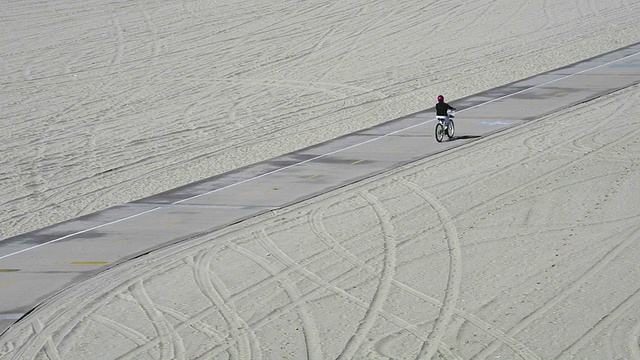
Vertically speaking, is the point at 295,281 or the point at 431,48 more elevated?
the point at 431,48

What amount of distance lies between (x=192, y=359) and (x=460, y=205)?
748 centimetres

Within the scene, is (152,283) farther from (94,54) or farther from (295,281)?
(94,54)

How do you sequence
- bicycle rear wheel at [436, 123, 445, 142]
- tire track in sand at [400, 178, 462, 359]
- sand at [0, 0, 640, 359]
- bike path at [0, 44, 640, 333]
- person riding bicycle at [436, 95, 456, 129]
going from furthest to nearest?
bicycle rear wheel at [436, 123, 445, 142], person riding bicycle at [436, 95, 456, 129], bike path at [0, 44, 640, 333], sand at [0, 0, 640, 359], tire track in sand at [400, 178, 462, 359]

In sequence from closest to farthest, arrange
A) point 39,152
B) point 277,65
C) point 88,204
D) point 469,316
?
point 469,316, point 88,204, point 39,152, point 277,65

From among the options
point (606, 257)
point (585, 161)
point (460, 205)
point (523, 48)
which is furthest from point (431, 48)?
point (606, 257)

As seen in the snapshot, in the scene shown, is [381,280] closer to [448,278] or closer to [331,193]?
[448,278]

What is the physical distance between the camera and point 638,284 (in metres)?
14.3

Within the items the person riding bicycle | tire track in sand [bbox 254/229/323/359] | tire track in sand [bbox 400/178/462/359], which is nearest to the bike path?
the person riding bicycle

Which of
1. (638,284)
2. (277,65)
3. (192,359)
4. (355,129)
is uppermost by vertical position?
(277,65)

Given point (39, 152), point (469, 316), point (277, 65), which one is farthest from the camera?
point (277, 65)

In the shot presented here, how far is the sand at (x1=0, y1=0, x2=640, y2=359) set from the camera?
1324cm

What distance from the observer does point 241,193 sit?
20031mm

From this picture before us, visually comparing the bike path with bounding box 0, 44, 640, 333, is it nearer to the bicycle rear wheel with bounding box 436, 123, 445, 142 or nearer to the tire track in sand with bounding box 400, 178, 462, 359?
the bicycle rear wheel with bounding box 436, 123, 445, 142

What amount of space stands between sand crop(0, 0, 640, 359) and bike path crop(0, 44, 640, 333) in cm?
52
